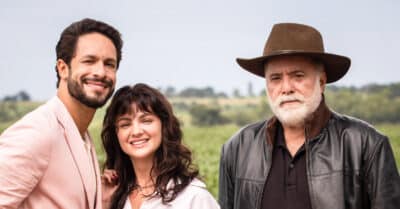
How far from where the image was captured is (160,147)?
4.20 metres

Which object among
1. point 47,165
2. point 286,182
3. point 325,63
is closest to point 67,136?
point 47,165

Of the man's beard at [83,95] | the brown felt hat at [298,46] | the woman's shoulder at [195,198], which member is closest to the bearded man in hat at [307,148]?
the brown felt hat at [298,46]

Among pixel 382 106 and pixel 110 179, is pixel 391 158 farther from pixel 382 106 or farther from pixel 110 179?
pixel 382 106

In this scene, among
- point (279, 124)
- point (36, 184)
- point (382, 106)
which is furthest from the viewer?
point (382, 106)

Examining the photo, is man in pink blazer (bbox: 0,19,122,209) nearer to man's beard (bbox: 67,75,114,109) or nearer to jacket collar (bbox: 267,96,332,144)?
man's beard (bbox: 67,75,114,109)

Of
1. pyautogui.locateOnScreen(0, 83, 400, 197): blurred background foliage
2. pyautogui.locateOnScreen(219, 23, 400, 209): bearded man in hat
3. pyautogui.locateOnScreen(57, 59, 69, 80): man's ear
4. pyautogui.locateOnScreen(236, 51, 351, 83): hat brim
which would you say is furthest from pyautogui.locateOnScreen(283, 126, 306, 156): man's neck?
pyautogui.locateOnScreen(0, 83, 400, 197): blurred background foliage

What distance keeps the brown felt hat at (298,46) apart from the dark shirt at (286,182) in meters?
0.60

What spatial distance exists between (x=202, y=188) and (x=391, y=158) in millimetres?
1216

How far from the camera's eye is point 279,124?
176 inches

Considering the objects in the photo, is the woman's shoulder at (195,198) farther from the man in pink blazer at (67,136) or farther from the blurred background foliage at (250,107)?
the blurred background foliage at (250,107)

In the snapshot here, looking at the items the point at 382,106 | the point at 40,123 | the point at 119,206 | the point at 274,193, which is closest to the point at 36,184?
the point at 40,123

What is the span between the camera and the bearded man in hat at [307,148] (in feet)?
13.3

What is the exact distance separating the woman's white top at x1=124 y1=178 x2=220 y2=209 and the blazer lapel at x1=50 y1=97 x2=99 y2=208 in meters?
0.39

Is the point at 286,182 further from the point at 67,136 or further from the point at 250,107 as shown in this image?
the point at 250,107
